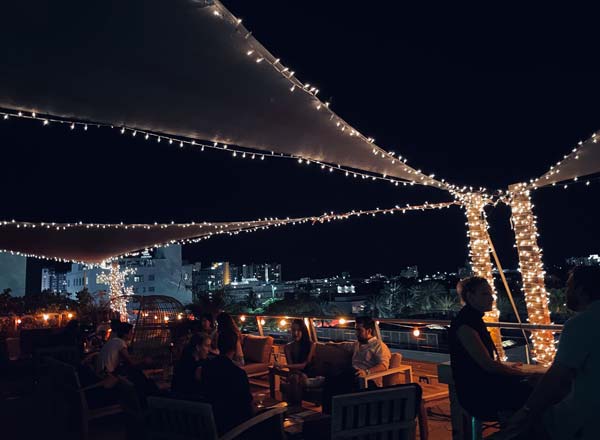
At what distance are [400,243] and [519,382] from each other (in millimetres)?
73713

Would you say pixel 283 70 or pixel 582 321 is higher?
pixel 283 70

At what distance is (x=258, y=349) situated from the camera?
6617 mm

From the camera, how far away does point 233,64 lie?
3.23 meters

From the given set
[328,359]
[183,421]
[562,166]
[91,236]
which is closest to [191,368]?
[183,421]

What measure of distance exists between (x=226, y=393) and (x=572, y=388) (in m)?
2.02

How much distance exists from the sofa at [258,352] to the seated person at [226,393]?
11.2 feet

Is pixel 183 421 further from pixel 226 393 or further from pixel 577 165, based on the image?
pixel 577 165

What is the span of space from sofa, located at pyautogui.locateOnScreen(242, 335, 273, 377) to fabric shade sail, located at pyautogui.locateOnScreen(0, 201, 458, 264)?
124 inches

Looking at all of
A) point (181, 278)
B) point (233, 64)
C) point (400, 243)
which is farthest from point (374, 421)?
point (400, 243)

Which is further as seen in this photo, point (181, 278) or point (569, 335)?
point (181, 278)

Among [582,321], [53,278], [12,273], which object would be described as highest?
[53,278]

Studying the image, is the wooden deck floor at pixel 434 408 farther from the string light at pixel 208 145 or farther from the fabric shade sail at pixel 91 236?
the fabric shade sail at pixel 91 236

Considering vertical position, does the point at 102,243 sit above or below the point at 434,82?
below

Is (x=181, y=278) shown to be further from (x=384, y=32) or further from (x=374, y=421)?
(x=374, y=421)
